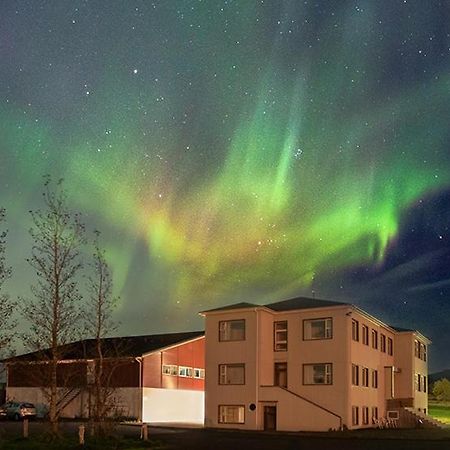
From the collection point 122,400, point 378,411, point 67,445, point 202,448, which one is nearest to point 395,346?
point 378,411

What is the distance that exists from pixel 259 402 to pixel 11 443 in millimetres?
21579

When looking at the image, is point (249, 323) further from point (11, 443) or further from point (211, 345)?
point (11, 443)

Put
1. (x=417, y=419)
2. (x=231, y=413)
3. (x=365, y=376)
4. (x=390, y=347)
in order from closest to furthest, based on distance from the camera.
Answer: (x=231, y=413)
(x=365, y=376)
(x=417, y=419)
(x=390, y=347)

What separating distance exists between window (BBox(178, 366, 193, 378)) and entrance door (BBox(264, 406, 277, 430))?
12.7 meters

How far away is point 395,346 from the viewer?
5962cm

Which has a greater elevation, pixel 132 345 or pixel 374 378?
pixel 132 345

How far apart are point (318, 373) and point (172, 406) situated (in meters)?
14.4

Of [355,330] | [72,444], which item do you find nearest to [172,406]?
[355,330]

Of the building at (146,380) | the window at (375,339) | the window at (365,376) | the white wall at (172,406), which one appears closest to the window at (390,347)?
the window at (375,339)

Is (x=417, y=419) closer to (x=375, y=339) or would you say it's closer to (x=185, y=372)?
(x=375, y=339)

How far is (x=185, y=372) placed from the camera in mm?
59312

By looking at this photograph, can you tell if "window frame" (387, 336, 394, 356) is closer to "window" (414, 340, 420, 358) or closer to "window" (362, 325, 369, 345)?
"window" (414, 340, 420, 358)

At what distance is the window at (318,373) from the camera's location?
46938mm

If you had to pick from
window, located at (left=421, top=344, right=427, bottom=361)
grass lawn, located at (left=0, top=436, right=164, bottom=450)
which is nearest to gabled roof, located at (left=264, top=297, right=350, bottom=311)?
window, located at (left=421, top=344, right=427, bottom=361)
